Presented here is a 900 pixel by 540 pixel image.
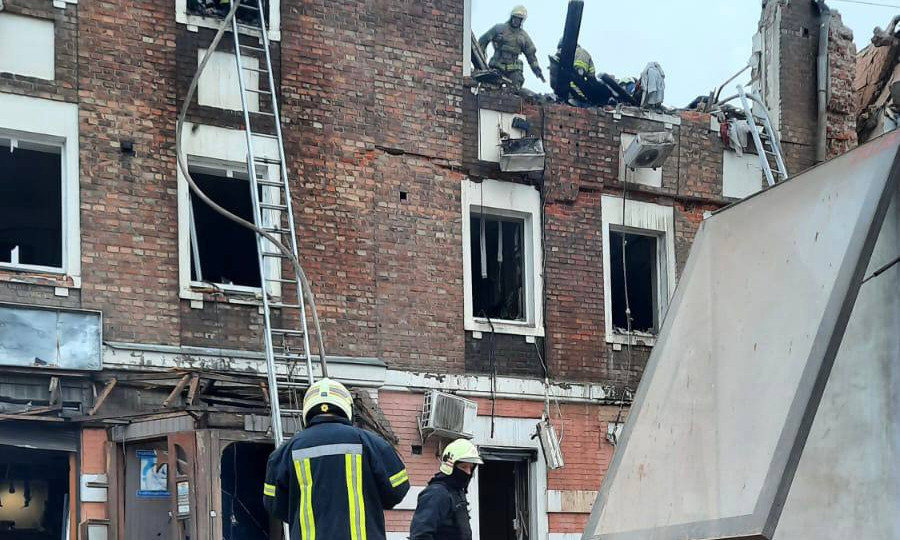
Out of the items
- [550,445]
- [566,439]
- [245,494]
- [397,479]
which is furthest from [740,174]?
[397,479]

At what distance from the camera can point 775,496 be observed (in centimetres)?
400

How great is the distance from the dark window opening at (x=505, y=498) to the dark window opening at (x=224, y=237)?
11.1 feet

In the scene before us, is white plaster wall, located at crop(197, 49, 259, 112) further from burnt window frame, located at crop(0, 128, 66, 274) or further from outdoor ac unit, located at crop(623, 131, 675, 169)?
outdoor ac unit, located at crop(623, 131, 675, 169)

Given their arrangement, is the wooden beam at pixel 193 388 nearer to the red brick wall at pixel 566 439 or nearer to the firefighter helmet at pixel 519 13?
the red brick wall at pixel 566 439

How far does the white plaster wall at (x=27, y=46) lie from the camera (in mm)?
12234

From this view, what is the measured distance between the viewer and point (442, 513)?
8.51 metres

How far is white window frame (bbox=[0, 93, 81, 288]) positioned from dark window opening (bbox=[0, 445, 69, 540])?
6.92 ft

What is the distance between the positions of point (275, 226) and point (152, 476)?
274 cm

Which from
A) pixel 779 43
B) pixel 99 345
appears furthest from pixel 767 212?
pixel 779 43

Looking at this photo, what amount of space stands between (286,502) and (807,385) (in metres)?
3.07

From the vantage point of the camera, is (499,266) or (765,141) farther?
(765,141)

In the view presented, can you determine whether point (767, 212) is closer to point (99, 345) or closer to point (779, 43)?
point (99, 345)

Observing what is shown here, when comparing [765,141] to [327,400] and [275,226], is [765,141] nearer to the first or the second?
[275,226]

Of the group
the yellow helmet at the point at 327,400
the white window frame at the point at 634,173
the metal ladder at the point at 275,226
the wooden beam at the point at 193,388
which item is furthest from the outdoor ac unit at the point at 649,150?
the yellow helmet at the point at 327,400
